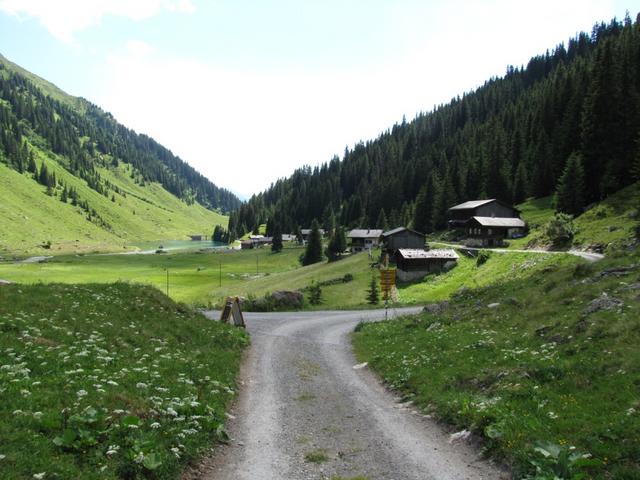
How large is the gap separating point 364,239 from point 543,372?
404 ft

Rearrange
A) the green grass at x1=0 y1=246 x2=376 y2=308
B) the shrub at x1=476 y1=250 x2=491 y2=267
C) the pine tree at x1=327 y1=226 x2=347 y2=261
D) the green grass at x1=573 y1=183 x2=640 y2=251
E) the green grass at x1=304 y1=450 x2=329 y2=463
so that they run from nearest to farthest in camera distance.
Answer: the green grass at x1=304 y1=450 x2=329 y2=463
the green grass at x1=573 y1=183 x2=640 y2=251
the shrub at x1=476 y1=250 x2=491 y2=267
the green grass at x1=0 y1=246 x2=376 y2=308
the pine tree at x1=327 y1=226 x2=347 y2=261

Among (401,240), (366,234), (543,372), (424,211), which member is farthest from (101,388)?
(366,234)

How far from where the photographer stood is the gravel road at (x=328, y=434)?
10734 millimetres

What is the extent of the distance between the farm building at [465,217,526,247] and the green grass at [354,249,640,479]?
63.1m

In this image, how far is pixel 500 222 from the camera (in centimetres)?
8950

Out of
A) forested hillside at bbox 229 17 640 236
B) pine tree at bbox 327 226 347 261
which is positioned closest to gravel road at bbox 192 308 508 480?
forested hillside at bbox 229 17 640 236

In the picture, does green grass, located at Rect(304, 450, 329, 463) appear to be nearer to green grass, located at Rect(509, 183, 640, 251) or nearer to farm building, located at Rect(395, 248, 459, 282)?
green grass, located at Rect(509, 183, 640, 251)

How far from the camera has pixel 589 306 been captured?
1911 centimetres

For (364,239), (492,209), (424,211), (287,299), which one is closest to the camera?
(287,299)

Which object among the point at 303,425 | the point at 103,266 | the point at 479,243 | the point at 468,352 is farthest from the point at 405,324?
the point at 103,266

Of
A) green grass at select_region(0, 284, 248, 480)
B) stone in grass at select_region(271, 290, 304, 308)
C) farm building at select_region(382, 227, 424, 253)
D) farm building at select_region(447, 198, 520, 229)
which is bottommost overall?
stone in grass at select_region(271, 290, 304, 308)

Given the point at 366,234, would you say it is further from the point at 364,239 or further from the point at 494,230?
the point at 494,230

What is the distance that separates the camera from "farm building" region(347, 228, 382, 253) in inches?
5303

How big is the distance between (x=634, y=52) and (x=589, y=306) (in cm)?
10042
